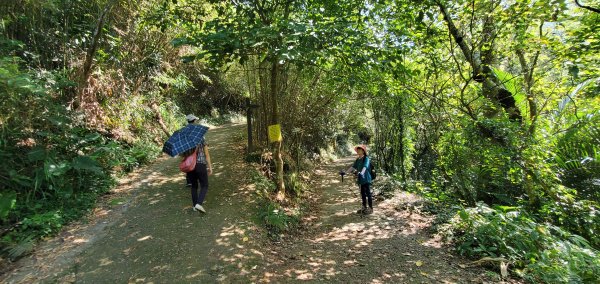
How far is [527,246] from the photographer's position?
155 inches

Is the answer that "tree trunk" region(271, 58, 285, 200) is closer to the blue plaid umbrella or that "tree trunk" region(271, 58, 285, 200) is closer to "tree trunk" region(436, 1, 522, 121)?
the blue plaid umbrella

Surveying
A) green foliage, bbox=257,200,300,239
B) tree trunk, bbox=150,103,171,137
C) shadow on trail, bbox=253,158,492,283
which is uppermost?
tree trunk, bbox=150,103,171,137

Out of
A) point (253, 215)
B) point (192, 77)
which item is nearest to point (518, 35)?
point (253, 215)

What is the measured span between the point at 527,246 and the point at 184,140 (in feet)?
17.1

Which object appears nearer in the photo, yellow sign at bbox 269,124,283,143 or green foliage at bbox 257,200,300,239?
green foliage at bbox 257,200,300,239

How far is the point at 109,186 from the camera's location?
600cm

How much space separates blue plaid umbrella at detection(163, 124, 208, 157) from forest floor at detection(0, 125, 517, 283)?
1.23 m

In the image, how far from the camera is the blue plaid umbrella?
4.83 meters

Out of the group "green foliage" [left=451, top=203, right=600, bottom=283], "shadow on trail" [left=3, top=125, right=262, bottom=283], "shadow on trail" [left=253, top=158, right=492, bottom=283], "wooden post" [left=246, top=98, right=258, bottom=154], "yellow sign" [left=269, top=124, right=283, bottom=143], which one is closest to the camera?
"green foliage" [left=451, top=203, right=600, bottom=283]

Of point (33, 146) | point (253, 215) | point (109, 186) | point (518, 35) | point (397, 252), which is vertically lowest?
point (397, 252)

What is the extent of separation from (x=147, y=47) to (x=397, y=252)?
9.09 meters

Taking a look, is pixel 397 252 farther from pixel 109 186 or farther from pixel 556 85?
pixel 109 186

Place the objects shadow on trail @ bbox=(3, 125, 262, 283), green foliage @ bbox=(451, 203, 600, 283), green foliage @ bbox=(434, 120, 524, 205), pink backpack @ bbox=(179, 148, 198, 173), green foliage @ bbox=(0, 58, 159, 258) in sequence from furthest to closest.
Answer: green foliage @ bbox=(434, 120, 524, 205) < pink backpack @ bbox=(179, 148, 198, 173) < green foliage @ bbox=(0, 58, 159, 258) < shadow on trail @ bbox=(3, 125, 262, 283) < green foliage @ bbox=(451, 203, 600, 283)

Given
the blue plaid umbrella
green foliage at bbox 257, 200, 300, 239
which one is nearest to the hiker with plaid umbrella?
the blue plaid umbrella
